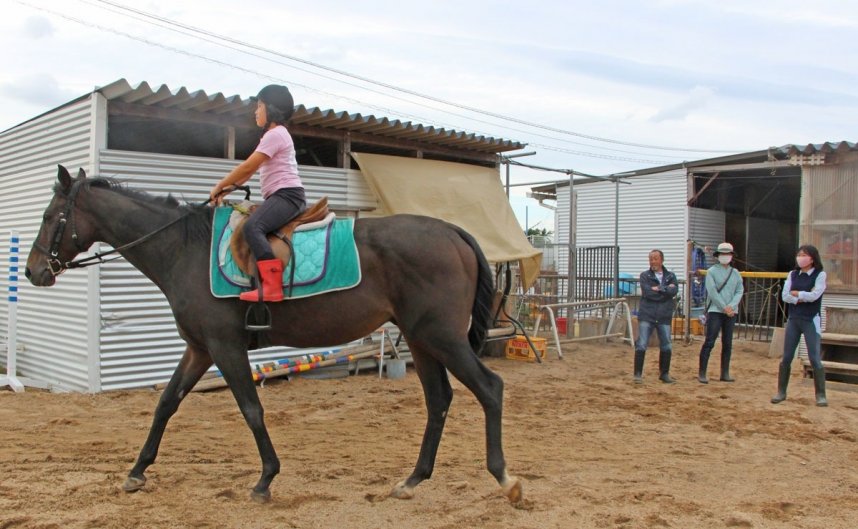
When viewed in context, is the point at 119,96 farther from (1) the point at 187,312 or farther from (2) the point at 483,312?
(2) the point at 483,312

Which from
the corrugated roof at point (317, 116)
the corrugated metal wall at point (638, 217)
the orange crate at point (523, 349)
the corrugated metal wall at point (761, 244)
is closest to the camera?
the corrugated roof at point (317, 116)

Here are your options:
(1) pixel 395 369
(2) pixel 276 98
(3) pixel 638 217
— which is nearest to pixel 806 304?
(1) pixel 395 369

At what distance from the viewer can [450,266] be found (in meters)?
4.64

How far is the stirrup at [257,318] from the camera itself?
176 inches

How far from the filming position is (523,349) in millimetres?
11766

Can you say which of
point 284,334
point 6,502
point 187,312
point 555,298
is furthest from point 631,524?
point 555,298

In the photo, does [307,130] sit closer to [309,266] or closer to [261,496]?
[309,266]

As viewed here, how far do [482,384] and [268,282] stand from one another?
155cm

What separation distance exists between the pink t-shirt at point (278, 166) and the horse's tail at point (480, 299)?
124 centimetres

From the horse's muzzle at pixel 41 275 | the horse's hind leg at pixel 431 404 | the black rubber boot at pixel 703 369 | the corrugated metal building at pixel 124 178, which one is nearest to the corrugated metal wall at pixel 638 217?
the black rubber boot at pixel 703 369

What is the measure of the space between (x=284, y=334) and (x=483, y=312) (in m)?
1.41

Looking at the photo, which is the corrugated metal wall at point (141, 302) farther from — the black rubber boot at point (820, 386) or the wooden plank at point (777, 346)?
the wooden plank at point (777, 346)

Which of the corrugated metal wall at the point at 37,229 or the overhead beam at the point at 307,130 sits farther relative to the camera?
the corrugated metal wall at the point at 37,229

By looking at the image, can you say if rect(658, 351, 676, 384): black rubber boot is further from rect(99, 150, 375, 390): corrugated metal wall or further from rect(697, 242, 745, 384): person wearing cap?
rect(99, 150, 375, 390): corrugated metal wall
